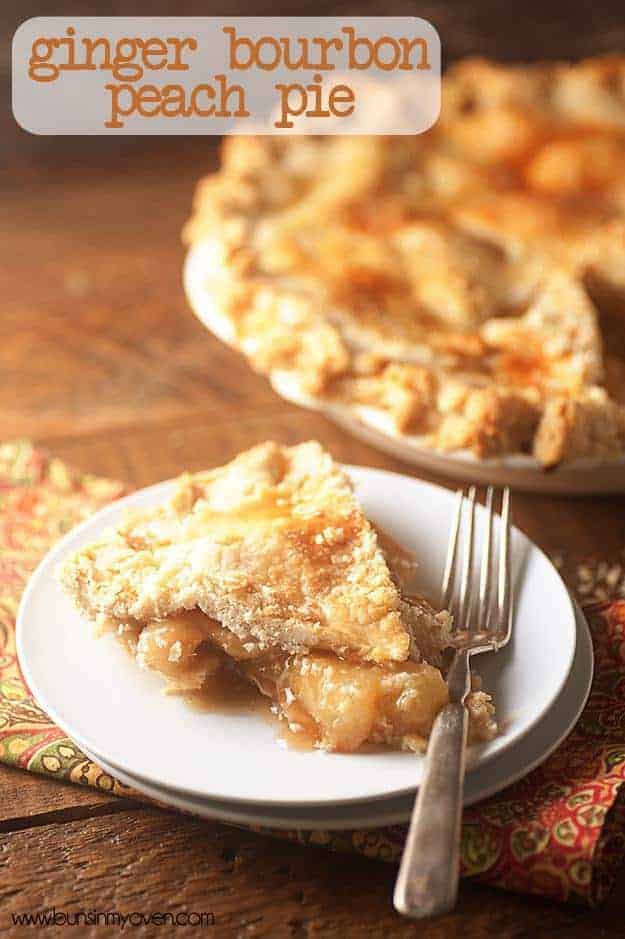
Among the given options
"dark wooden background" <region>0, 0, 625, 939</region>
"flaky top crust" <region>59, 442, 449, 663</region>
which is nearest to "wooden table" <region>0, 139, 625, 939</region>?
"dark wooden background" <region>0, 0, 625, 939</region>

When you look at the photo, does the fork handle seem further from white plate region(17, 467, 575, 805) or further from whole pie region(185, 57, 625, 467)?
whole pie region(185, 57, 625, 467)

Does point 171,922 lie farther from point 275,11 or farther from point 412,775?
point 275,11

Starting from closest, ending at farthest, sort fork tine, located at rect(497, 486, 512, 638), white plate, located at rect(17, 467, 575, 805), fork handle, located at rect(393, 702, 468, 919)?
1. fork handle, located at rect(393, 702, 468, 919)
2. white plate, located at rect(17, 467, 575, 805)
3. fork tine, located at rect(497, 486, 512, 638)

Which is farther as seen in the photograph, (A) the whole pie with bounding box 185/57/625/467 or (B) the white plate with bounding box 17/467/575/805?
(A) the whole pie with bounding box 185/57/625/467

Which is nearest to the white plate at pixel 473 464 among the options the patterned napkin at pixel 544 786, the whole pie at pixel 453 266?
the whole pie at pixel 453 266

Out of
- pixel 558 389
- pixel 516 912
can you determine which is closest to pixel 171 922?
pixel 516 912

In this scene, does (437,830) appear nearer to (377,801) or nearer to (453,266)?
(377,801)
